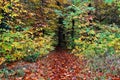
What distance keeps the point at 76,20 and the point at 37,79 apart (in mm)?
11451

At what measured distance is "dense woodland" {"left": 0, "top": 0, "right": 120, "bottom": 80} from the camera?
10.4 metres

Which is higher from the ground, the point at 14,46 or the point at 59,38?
the point at 14,46

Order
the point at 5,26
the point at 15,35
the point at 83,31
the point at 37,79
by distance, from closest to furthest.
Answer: the point at 37,79
the point at 15,35
the point at 5,26
the point at 83,31

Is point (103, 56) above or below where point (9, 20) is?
below

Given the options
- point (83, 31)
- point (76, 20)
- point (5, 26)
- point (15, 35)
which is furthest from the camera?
point (76, 20)

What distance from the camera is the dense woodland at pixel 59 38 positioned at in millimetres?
10430

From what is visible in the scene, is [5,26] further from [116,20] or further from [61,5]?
[116,20]

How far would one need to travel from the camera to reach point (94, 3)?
23.1 metres

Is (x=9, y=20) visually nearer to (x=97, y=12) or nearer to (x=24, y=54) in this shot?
(x=24, y=54)

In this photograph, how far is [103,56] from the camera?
12414 millimetres

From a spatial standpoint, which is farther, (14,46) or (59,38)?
(59,38)

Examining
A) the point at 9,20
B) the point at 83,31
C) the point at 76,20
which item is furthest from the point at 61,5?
the point at 9,20

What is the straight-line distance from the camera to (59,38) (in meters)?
22.1

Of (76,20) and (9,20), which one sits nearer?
(9,20)
